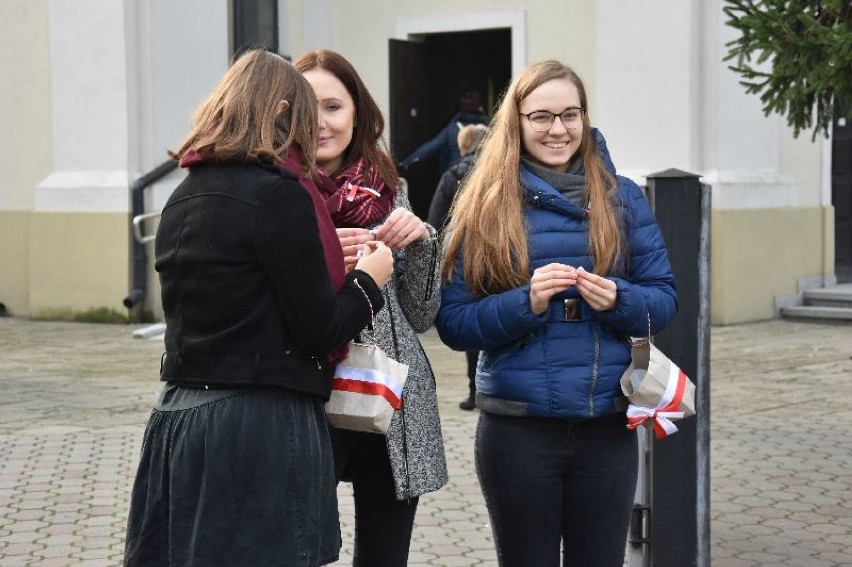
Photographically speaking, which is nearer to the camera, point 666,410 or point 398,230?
point 398,230

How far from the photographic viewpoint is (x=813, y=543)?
20.8 feet

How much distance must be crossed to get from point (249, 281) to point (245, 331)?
0.11 meters

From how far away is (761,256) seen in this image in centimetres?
1480

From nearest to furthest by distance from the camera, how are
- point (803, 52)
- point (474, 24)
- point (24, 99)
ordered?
1. point (803, 52)
2. point (474, 24)
3. point (24, 99)

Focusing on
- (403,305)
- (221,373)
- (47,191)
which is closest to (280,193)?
(221,373)

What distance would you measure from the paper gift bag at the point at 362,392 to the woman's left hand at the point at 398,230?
0.30 meters

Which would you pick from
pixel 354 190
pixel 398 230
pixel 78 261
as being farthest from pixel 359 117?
pixel 78 261

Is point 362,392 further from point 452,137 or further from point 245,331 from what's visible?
point 452,137

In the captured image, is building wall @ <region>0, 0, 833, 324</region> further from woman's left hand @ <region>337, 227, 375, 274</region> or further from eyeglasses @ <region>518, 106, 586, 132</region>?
woman's left hand @ <region>337, 227, 375, 274</region>

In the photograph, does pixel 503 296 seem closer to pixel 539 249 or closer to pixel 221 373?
pixel 539 249

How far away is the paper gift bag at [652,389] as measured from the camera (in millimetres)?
3881

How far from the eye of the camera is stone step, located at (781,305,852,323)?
47.9 feet

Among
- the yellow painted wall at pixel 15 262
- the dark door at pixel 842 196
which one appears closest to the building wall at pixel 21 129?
the yellow painted wall at pixel 15 262

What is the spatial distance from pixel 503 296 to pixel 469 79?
546 inches
